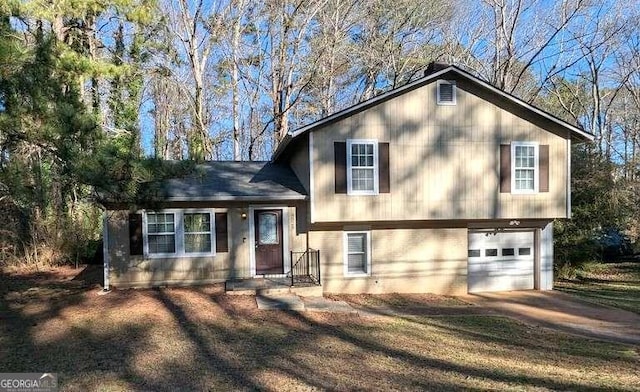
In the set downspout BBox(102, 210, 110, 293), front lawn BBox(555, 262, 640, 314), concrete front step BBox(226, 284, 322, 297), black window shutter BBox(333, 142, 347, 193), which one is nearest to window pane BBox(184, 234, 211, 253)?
concrete front step BBox(226, 284, 322, 297)

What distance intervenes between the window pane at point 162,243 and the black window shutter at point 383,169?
5.71 m

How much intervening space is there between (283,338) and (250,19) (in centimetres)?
2024

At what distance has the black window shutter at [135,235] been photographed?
40.3 ft

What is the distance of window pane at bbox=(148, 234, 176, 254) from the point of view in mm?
12422

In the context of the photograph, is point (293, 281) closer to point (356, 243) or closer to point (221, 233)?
point (356, 243)

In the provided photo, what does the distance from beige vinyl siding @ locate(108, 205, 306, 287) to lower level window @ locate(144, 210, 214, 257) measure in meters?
0.22

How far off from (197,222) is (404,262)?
586 centimetres

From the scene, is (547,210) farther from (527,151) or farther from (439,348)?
(439,348)

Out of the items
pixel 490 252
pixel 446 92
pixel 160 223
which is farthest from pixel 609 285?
pixel 160 223

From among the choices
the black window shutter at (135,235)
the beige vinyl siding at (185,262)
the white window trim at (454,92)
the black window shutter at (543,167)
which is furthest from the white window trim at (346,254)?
the black window shutter at (135,235)

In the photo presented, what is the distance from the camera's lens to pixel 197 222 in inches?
497

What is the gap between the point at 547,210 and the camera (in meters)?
13.2

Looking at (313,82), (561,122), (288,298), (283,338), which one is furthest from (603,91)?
(283,338)

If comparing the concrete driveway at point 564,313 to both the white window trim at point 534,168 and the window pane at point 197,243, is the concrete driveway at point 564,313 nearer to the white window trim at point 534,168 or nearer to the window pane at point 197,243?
the white window trim at point 534,168
